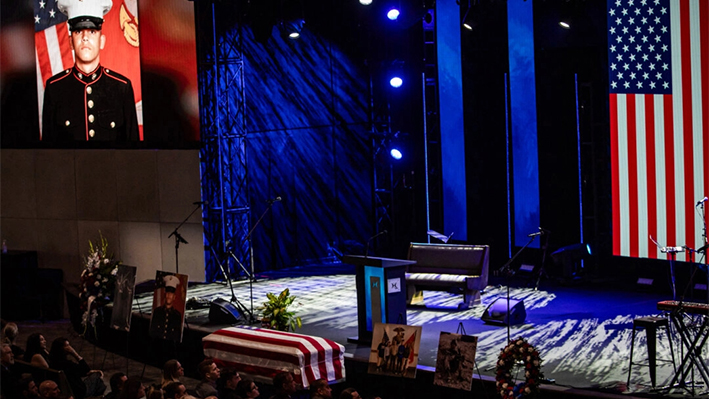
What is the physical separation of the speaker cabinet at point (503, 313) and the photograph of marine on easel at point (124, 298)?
13.5 feet

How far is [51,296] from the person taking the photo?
15.5 metres

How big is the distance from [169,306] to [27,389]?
2.40 m

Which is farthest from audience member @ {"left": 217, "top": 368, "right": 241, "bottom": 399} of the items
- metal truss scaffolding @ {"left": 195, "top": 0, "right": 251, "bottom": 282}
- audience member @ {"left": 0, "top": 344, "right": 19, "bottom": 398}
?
metal truss scaffolding @ {"left": 195, "top": 0, "right": 251, "bottom": 282}

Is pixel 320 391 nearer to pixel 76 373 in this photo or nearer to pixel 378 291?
pixel 378 291

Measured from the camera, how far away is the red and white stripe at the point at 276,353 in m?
8.47

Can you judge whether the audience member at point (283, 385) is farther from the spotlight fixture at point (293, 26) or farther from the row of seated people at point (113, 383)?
the spotlight fixture at point (293, 26)

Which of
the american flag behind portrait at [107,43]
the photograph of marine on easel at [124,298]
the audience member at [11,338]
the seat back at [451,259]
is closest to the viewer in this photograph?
the audience member at [11,338]

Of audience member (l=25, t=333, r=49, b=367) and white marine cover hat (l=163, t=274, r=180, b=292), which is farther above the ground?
white marine cover hat (l=163, t=274, r=180, b=292)

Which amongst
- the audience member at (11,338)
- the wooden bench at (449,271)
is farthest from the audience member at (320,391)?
the wooden bench at (449,271)

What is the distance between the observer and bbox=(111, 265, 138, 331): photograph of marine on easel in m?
10.2

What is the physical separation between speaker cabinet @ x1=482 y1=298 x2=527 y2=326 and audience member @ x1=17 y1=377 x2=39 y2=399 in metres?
5.27

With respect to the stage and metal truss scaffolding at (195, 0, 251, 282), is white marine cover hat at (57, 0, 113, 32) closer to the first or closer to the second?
metal truss scaffolding at (195, 0, 251, 282)

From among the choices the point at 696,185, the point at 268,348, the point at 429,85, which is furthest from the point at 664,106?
the point at 268,348

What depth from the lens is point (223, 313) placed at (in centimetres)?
1118
